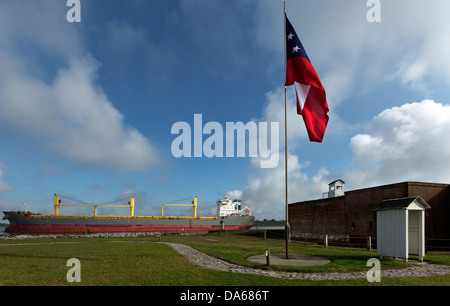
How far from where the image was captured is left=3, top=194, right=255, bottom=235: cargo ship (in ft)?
202

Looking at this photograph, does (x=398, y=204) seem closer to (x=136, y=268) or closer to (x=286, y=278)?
(x=286, y=278)

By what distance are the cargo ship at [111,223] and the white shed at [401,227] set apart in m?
49.1

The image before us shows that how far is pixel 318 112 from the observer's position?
41.9 feet

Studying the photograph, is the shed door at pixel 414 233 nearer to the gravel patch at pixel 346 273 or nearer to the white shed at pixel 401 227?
the white shed at pixel 401 227

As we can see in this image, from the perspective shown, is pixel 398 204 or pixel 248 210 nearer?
pixel 398 204

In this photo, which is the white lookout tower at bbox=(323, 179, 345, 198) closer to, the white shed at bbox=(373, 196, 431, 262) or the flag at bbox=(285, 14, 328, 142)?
the white shed at bbox=(373, 196, 431, 262)

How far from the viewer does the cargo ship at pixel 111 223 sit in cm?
6153

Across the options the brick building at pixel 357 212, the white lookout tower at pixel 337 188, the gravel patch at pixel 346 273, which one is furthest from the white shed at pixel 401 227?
the white lookout tower at pixel 337 188

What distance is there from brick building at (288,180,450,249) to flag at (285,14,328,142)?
11102mm

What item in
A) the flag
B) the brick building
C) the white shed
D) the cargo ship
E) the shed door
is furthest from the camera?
the cargo ship

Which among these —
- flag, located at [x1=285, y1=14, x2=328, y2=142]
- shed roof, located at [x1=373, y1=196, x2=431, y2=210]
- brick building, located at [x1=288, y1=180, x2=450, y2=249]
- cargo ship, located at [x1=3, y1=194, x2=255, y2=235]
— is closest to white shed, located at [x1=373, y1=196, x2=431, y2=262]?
shed roof, located at [x1=373, y1=196, x2=431, y2=210]

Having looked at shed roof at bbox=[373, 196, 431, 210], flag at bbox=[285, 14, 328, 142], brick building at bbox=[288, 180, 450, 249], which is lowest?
brick building at bbox=[288, 180, 450, 249]
